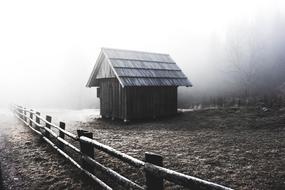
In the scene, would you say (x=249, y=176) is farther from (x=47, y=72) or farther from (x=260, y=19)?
(x=47, y=72)

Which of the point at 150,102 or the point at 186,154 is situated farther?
the point at 150,102

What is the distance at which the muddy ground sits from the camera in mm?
6941

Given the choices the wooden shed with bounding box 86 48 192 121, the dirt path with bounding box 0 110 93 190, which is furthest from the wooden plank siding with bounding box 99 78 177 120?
the dirt path with bounding box 0 110 93 190

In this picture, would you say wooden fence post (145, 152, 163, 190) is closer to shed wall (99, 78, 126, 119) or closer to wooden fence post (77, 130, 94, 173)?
wooden fence post (77, 130, 94, 173)

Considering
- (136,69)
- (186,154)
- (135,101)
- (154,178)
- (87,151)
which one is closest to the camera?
(154,178)

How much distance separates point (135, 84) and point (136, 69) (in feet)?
6.15

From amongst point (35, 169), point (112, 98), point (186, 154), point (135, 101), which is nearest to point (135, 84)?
point (135, 101)

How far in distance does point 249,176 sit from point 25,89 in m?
74.8

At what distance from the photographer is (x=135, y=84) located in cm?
1858

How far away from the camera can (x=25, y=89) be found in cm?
7356

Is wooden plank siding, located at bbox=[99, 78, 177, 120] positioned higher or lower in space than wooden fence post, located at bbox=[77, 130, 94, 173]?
higher

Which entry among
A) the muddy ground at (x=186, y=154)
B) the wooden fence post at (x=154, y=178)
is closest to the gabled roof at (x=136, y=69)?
the muddy ground at (x=186, y=154)

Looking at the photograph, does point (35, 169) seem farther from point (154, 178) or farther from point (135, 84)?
point (135, 84)

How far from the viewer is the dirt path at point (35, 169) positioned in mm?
6836
